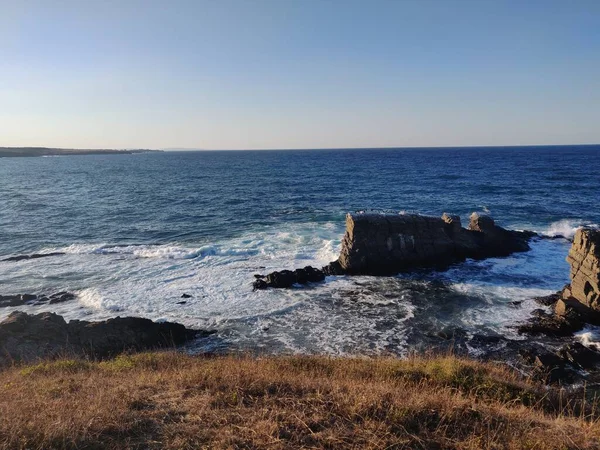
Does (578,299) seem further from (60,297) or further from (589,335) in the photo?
(60,297)

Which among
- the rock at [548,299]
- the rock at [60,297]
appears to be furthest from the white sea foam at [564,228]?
the rock at [60,297]

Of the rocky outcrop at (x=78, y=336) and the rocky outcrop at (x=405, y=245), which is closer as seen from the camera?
the rocky outcrop at (x=78, y=336)

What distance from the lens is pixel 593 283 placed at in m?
18.8

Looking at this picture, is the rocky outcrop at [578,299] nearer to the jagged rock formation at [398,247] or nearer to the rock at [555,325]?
the rock at [555,325]

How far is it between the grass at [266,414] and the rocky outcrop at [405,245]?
15810 millimetres

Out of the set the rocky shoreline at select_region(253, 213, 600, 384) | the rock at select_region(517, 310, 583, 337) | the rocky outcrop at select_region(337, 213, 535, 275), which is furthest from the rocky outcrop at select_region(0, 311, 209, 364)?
the rock at select_region(517, 310, 583, 337)

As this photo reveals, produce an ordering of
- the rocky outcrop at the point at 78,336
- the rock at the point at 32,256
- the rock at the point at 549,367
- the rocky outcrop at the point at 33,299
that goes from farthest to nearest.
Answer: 1. the rock at the point at 32,256
2. the rocky outcrop at the point at 33,299
3. the rocky outcrop at the point at 78,336
4. the rock at the point at 549,367

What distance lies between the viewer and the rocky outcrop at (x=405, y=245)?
25609 mm

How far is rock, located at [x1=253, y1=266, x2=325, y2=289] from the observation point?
74.9 feet

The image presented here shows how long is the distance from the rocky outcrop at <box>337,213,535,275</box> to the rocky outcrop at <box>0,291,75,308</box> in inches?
621

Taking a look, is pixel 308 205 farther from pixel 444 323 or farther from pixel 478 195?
pixel 444 323

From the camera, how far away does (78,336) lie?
51.3 feet

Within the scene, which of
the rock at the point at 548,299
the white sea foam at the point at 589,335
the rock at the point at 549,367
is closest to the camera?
the rock at the point at 549,367

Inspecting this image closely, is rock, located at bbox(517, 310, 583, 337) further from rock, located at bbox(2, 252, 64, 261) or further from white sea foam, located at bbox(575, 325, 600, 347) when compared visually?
rock, located at bbox(2, 252, 64, 261)
